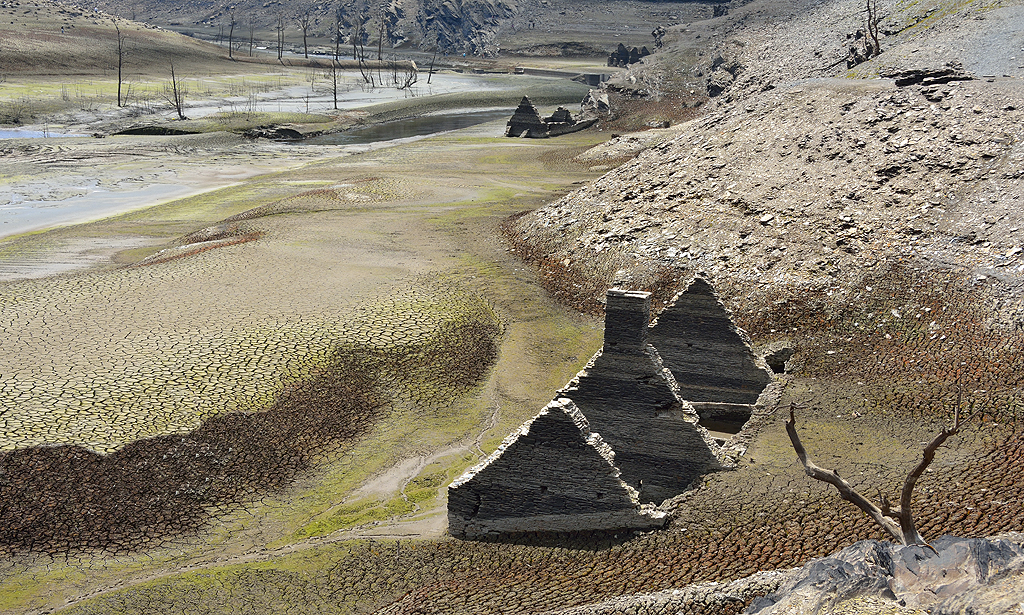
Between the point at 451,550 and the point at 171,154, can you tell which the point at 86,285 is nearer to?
the point at 451,550

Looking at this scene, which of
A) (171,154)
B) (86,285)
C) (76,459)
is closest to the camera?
(76,459)

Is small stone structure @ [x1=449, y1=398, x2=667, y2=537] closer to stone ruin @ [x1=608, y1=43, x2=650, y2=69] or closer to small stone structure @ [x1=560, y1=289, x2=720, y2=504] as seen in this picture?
small stone structure @ [x1=560, y1=289, x2=720, y2=504]

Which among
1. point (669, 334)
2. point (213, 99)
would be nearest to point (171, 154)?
point (213, 99)

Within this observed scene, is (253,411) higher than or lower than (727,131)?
lower

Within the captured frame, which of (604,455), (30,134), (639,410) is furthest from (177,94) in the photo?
(604,455)

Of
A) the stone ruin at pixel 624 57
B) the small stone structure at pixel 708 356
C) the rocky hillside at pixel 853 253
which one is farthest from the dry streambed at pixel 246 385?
the stone ruin at pixel 624 57

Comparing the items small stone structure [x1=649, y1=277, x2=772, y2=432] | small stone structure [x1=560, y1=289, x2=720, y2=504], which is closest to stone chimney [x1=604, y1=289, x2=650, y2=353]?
small stone structure [x1=560, y1=289, x2=720, y2=504]
